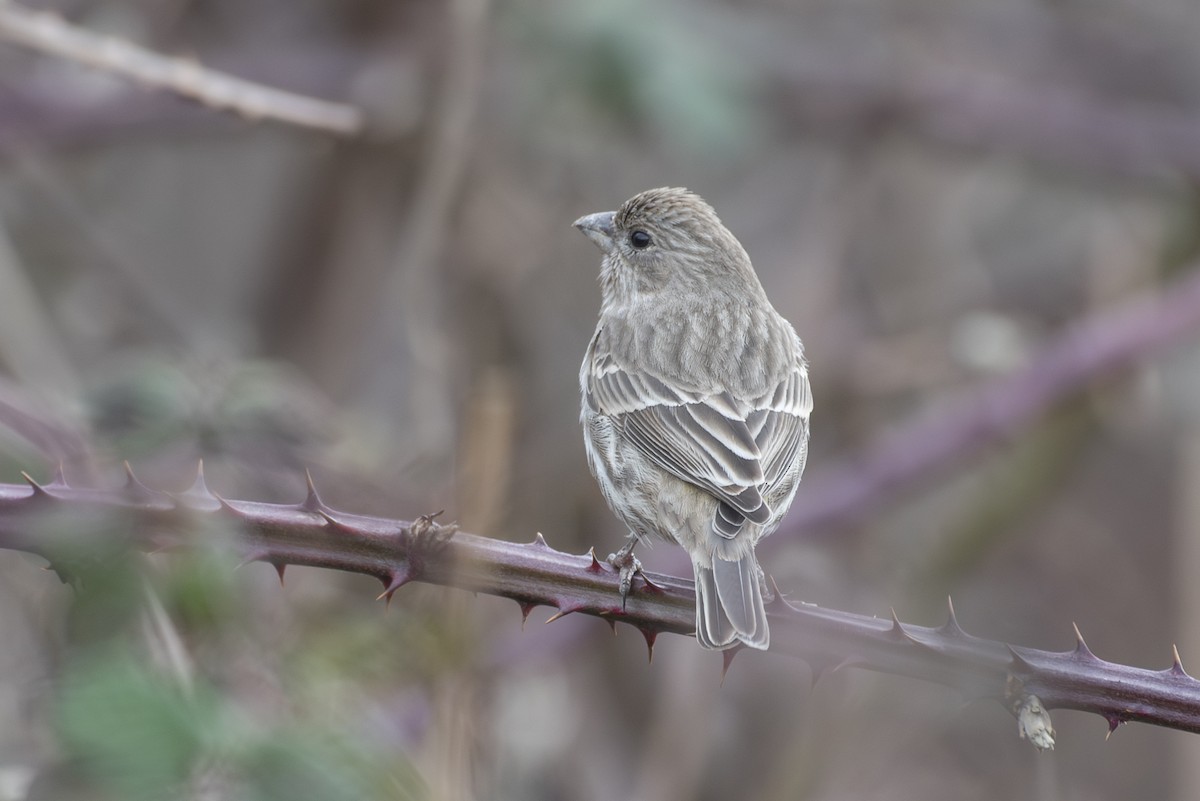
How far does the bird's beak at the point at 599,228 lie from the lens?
4953 mm

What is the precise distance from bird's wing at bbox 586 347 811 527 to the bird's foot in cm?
27

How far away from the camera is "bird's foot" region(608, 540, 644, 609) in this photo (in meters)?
2.68

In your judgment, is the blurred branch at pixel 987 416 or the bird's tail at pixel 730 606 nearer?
the bird's tail at pixel 730 606

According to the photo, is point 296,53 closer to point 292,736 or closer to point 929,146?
point 929,146

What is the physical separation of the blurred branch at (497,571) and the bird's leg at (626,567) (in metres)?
0.04

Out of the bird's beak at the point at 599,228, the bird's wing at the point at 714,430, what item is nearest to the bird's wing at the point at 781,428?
the bird's wing at the point at 714,430

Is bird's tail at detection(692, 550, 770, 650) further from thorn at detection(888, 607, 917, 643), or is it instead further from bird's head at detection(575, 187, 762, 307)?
bird's head at detection(575, 187, 762, 307)

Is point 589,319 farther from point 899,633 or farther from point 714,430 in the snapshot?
point 899,633

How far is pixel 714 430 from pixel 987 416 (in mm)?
1859

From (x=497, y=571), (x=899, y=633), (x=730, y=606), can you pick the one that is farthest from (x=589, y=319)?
(x=899, y=633)

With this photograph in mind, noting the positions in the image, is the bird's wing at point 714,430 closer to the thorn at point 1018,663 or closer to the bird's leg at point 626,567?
the bird's leg at point 626,567

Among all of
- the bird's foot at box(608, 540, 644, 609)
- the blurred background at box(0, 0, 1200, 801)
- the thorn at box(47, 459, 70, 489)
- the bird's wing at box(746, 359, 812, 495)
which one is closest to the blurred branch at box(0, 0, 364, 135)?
the blurred background at box(0, 0, 1200, 801)

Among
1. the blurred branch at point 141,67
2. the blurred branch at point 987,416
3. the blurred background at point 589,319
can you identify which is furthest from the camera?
the blurred branch at point 987,416

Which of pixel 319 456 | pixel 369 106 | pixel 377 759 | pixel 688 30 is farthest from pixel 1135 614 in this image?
pixel 377 759
